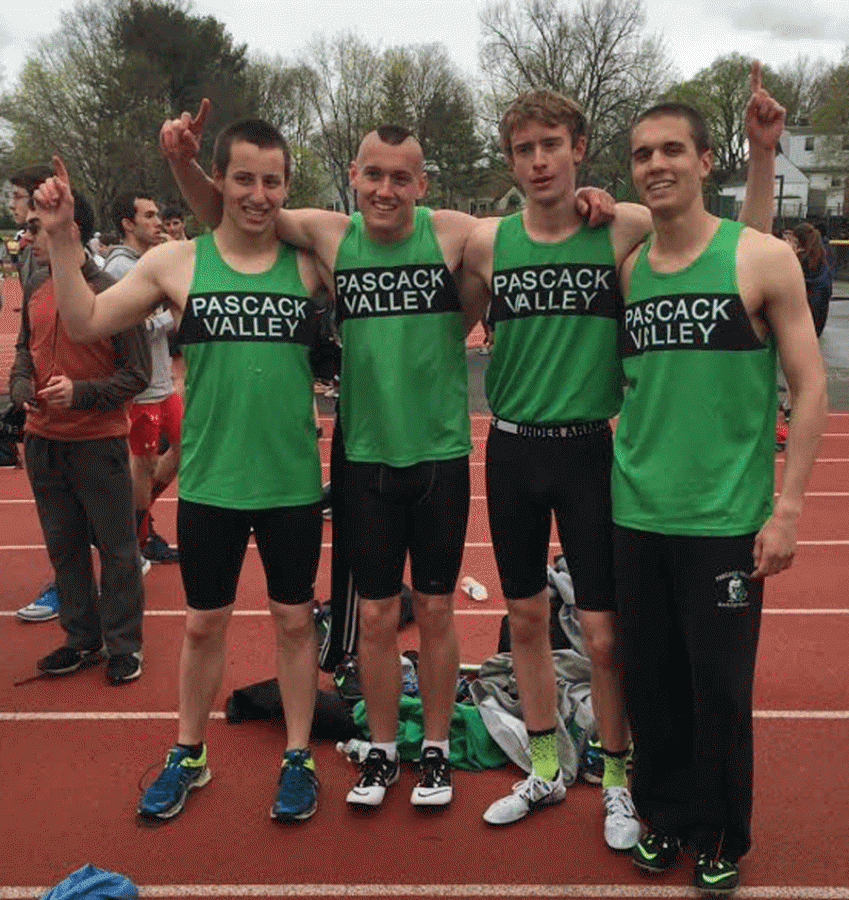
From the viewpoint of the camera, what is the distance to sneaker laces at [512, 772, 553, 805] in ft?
10.4

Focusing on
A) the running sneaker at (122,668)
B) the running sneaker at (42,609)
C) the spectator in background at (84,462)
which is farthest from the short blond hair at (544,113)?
the running sneaker at (42,609)

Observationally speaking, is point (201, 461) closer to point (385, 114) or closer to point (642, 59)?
point (642, 59)

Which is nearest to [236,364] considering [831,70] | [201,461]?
[201,461]

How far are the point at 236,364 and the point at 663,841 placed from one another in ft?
6.33

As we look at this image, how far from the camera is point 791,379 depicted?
8.29 ft

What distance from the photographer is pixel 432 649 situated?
10.5 ft

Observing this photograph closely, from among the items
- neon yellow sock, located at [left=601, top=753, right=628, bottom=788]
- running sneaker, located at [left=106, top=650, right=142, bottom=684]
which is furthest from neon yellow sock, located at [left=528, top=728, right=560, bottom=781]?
running sneaker, located at [left=106, top=650, right=142, bottom=684]

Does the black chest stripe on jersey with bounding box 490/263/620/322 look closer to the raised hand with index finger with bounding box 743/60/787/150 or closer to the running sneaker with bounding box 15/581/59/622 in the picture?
the raised hand with index finger with bounding box 743/60/787/150

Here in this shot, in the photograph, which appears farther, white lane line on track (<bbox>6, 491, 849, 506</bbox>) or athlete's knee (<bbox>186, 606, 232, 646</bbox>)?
white lane line on track (<bbox>6, 491, 849, 506</bbox>)

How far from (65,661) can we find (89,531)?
59 cm

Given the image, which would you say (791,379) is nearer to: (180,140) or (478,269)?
(478,269)

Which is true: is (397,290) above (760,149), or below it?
below

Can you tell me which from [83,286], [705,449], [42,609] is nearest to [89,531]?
[42,609]

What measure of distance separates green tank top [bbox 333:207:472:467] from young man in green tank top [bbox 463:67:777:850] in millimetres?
129
